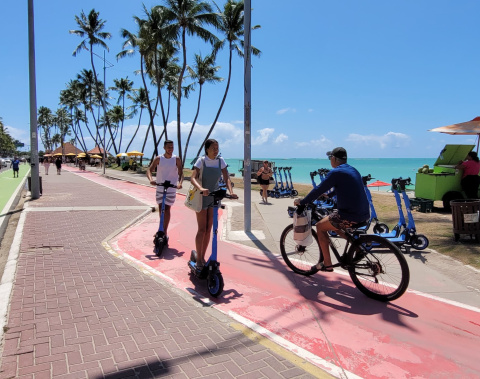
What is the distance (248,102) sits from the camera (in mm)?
→ 8125

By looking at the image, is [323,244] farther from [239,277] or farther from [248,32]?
[248,32]

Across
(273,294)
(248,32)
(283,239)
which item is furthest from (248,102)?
(273,294)

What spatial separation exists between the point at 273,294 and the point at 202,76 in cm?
3554

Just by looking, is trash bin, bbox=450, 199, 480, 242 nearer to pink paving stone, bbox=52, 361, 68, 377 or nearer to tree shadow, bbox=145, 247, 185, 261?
tree shadow, bbox=145, 247, 185, 261

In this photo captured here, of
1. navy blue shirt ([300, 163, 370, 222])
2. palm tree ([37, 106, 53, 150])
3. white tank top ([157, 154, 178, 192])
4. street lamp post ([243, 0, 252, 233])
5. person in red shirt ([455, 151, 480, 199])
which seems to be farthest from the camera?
palm tree ([37, 106, 53, 150])

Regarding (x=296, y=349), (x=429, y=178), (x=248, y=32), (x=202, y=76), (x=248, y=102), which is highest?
(x=202, y=76)

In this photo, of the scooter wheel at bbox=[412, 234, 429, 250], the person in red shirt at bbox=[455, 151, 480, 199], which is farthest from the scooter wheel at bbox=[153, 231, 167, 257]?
the person in red shirt at bbox=[455, 151, 480, 199]

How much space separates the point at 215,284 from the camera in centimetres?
426

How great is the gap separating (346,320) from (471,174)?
864 centimetres

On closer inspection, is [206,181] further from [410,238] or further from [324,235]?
[410,238]

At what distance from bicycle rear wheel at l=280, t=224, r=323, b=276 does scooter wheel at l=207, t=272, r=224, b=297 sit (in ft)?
4.88

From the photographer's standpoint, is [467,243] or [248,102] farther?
[248,102]

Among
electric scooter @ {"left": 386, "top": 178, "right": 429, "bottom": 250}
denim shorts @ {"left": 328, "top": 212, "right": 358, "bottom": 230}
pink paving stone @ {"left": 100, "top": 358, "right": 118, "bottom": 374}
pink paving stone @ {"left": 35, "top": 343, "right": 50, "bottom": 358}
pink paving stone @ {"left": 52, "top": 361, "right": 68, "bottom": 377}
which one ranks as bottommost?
pink paving stone @ {"left": 100, "top": 358, "right": 118, "bottom": 374}

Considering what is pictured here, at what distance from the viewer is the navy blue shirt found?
418 centimetres
